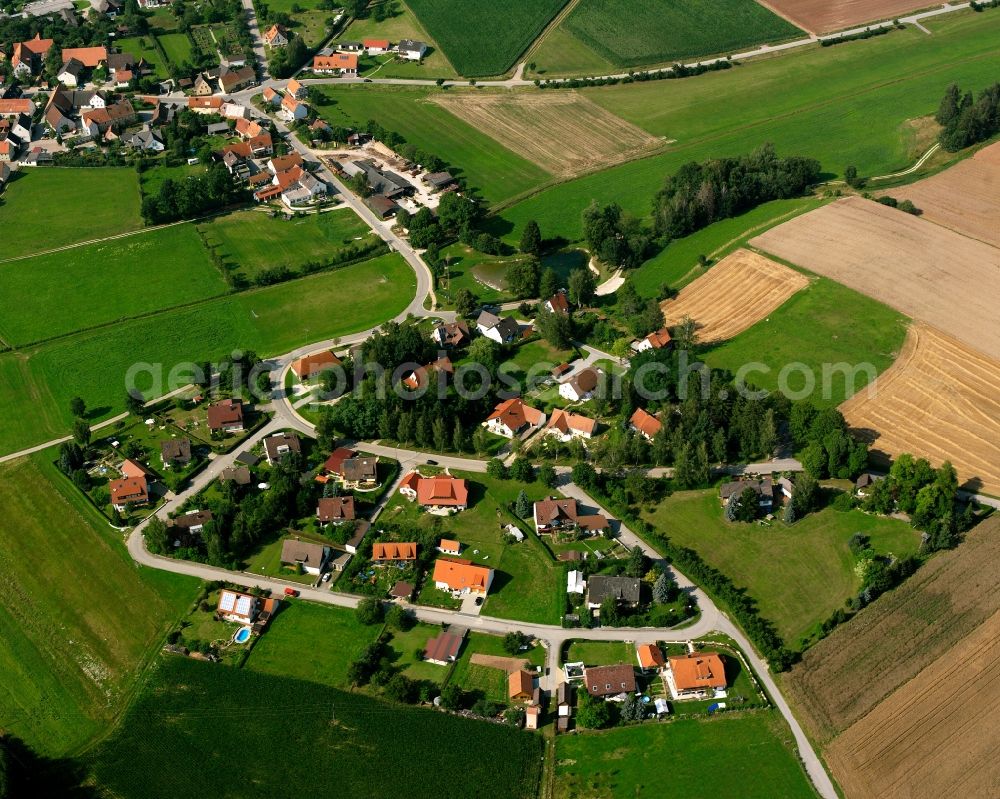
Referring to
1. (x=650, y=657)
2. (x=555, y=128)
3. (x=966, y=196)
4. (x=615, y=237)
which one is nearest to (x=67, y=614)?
(x=650, y=657)

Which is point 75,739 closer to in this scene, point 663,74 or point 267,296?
point 267,296

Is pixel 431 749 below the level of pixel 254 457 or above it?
below

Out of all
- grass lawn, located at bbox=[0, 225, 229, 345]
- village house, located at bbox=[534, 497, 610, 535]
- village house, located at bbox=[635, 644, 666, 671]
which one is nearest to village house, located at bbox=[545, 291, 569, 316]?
village house, located at bbox=[534, 497, 610, 535]

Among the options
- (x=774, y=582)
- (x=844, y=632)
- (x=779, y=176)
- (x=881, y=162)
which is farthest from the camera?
(x=881, y=162)

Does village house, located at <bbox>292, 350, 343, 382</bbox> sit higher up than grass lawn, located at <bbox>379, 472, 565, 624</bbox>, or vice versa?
village house, located at <bbox>292, 350, 343, 382</bbox>

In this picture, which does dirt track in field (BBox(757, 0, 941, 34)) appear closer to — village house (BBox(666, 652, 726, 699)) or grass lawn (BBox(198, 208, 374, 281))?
grass lawn (BBox(198, 208, 374, 281))

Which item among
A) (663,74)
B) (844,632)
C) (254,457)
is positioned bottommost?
(844,632)

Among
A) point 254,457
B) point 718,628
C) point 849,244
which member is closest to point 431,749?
point 718,628

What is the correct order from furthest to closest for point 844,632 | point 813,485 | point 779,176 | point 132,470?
point 779,176 → point 132,470 → point 813,485 → point 844,632
